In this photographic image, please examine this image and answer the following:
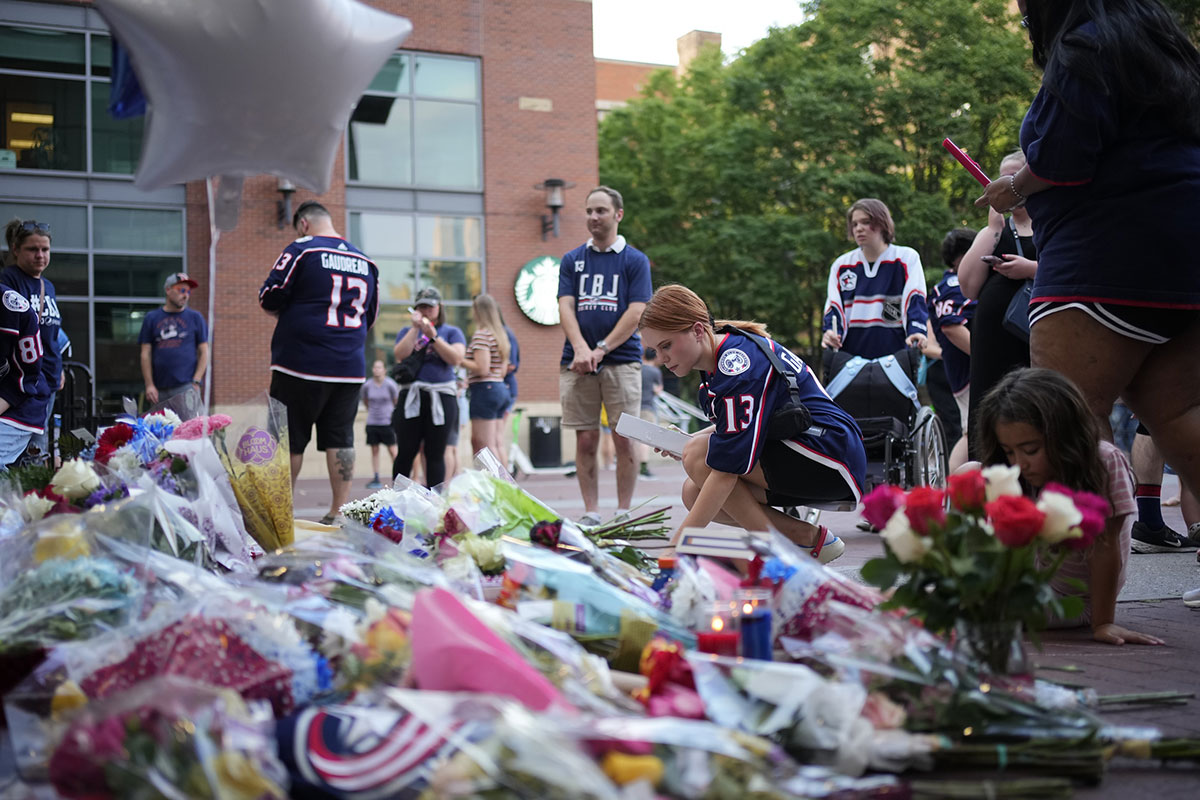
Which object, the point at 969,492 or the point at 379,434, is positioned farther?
the point at 379,434

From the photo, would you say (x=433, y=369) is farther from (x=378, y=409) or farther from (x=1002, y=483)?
(x=378, y=409)

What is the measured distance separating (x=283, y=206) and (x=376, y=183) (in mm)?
1787

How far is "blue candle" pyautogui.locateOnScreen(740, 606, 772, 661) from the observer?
2355 millimetres

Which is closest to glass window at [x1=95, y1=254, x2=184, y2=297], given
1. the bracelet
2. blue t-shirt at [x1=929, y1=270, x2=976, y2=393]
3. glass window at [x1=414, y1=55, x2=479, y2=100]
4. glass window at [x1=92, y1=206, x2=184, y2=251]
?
glass window at [x1=92, y1=206, x2=184, y2=251]

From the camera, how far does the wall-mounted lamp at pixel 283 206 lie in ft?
58.2

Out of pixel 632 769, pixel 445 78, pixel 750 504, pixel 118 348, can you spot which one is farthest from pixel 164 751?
pixel 445 78

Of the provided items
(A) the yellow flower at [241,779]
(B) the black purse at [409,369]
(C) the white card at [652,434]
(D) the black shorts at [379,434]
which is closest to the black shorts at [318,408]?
(B) the black purse at [409,369]

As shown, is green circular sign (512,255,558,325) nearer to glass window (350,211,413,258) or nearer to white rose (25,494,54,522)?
glass window (350,211,413,258)

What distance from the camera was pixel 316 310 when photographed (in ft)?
21.2

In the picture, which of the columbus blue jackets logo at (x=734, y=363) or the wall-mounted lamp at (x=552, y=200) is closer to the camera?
the columbus blue jackets logo at (x=734, y=363)

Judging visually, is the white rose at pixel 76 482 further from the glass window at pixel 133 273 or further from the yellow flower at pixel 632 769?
the glass window at pixel 133 273

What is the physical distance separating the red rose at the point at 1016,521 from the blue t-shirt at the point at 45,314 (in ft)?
18.9

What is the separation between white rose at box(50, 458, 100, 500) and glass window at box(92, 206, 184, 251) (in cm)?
1496

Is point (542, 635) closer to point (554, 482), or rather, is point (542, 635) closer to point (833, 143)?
point (554, 482)
